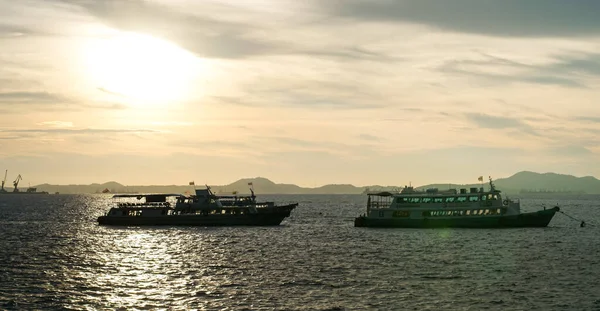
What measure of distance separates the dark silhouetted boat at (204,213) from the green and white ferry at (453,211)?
917 inches

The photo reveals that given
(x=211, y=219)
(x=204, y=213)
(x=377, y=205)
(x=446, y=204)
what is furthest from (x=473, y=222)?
(x=204, y=213)

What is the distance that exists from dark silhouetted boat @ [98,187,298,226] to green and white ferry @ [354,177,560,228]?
917 inches

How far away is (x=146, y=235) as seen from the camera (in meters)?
121

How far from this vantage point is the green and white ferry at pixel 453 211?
123062 millimetres

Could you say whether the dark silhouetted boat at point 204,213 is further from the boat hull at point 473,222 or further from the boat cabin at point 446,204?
the boat cabin at point 446,204

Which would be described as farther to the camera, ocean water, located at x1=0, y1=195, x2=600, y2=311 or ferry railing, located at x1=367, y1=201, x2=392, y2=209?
ferry railing, located at x1=367, y1=201, x2=392, y2=209

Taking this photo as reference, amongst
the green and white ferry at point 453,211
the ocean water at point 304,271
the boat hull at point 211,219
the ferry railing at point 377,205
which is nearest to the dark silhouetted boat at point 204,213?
the boat hull at point 211,219

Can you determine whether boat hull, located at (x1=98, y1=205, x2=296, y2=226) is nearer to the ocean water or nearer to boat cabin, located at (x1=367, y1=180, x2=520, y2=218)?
the ocean water

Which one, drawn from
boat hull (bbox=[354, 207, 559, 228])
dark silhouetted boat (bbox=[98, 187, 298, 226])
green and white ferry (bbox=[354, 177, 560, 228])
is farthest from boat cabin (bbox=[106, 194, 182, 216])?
green and white ferry (bbox=[354, 177, 560, 228])

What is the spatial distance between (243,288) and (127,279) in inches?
529

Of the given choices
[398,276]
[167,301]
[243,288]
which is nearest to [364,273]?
[398,276]

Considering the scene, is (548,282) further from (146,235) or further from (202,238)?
(146,235)

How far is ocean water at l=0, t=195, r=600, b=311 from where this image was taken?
53.1 metres

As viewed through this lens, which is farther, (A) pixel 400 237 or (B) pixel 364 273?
(A) pixel 400 237
